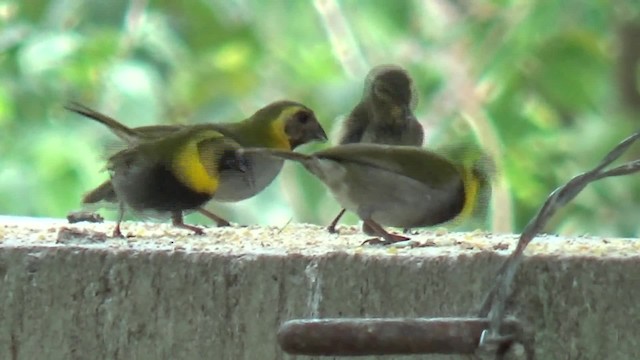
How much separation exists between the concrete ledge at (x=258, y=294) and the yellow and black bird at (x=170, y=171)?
30 cm

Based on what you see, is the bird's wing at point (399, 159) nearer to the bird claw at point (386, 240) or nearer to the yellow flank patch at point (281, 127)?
the bird claw at point (386, 240)

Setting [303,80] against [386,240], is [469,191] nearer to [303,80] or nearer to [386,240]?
[386,240]

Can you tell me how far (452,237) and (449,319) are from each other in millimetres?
442

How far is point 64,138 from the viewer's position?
2.66m

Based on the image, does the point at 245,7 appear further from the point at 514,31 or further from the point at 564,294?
the point at 564,294

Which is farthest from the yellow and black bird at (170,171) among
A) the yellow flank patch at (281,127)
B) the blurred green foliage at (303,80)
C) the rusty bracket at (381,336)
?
the blurred green foliage at (303,80)

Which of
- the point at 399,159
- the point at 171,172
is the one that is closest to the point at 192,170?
the point at 171,172

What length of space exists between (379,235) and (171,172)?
256mm

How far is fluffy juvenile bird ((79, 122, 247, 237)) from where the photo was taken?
125cm

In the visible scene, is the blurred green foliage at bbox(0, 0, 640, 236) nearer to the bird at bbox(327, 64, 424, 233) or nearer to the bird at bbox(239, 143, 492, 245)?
the bird at bbox(327, 64, 424, 233)

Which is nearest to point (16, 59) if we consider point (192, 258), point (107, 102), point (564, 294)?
point (107, 102)

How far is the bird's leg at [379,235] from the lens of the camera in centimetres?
106

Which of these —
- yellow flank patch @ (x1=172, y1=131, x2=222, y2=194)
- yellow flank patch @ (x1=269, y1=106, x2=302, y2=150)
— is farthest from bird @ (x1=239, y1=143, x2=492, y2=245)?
yellow flank patch @ (x1=269, y1=106, x2=302, y2=150)

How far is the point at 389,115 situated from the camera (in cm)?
160
